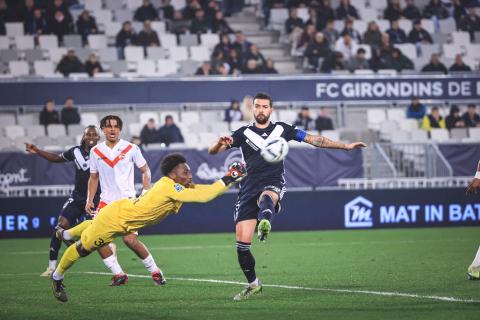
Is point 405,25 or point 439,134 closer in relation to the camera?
point 439,134

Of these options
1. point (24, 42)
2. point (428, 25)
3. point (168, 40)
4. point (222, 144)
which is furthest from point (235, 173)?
point (428, 25)

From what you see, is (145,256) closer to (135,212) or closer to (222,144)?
Answer: (135,212)

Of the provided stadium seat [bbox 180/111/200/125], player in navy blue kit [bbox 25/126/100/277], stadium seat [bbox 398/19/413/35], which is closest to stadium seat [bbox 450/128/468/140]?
stadium seat [bbox 398/19/413/35]

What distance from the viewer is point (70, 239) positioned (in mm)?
12148

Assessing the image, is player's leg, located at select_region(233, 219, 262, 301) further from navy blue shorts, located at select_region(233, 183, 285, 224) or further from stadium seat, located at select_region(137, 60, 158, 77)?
stadium seat, located at select_region(137, 60, 158, 77)

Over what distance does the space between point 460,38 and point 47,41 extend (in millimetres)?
13650

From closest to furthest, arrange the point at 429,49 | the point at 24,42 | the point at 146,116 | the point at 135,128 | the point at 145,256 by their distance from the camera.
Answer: the point at 145,256, the point at 135,128, the point at 146,116, the point at 24,42, the point at 429,49

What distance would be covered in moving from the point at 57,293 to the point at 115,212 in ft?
3.66

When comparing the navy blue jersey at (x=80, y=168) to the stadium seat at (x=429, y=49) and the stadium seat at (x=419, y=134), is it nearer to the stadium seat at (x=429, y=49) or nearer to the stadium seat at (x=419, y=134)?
the stadium seat at (x=419, y=134)

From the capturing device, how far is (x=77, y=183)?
14.8m

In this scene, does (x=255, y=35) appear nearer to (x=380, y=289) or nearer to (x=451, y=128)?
(x=451, y=128)


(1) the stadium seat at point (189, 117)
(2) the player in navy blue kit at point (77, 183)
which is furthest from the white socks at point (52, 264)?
(1) the stadium seat at point (189, 117)

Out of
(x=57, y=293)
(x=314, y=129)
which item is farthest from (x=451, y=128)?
(x=57, y=293)

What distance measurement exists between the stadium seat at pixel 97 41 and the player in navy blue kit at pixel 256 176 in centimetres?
1761
